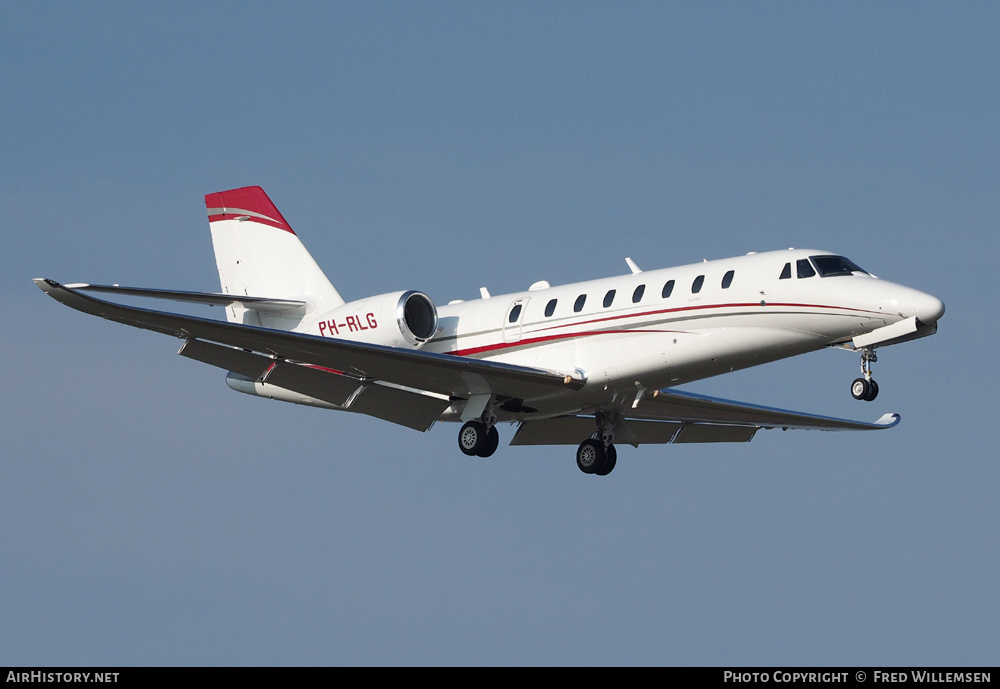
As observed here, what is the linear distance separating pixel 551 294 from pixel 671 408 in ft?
11.8

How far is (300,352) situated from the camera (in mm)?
24375

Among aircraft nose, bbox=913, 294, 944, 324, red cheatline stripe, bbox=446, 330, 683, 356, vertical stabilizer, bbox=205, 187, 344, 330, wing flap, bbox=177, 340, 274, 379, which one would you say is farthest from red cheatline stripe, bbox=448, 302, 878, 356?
vertical stabilizer, bbox=205, 187, 344, 330

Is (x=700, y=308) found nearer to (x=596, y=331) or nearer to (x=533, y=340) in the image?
(x=596, y=331)

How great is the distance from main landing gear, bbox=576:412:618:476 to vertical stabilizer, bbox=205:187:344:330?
5369 millimetres

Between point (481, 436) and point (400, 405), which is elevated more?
point (400, 405)

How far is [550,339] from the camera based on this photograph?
2483 centimetres

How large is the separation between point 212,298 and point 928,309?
1234 cm

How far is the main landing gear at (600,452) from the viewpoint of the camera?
87.1ft

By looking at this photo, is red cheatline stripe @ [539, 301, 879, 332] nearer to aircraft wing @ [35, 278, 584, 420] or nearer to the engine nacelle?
aircraft wing @ [35, 278, 584, 420]

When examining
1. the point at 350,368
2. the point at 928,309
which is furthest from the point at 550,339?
the point at 928,309

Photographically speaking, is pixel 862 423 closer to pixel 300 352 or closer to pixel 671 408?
pixel 671 408

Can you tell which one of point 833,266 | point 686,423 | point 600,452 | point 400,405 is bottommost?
point 600,452

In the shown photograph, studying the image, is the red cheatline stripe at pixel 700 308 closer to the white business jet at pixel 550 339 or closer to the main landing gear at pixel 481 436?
the white business jet at pixel 550 339
